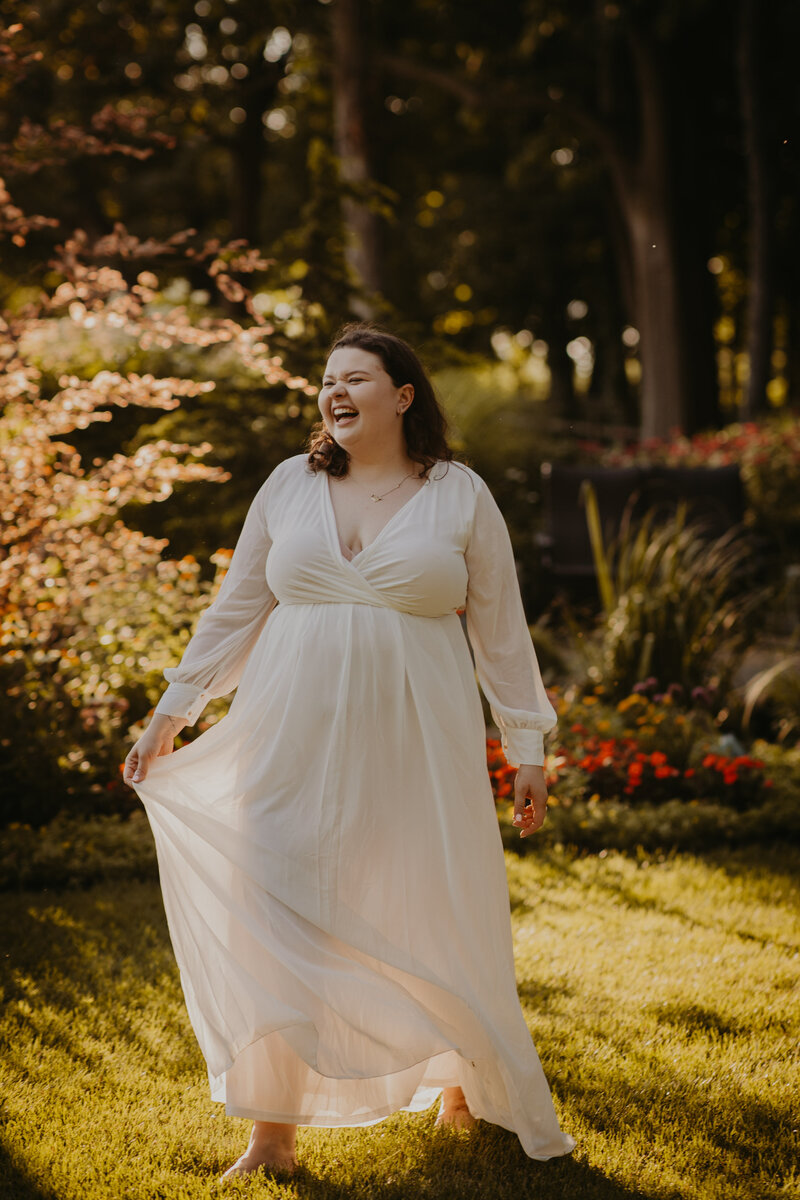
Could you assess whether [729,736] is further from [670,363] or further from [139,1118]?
[670,363]

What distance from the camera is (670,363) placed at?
48.4 ft

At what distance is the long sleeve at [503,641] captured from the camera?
2699mm

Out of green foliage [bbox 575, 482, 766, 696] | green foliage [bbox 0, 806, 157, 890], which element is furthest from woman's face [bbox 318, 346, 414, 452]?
green foliage [bbox 575, 482, 766, 696]

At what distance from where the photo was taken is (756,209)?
→ 14.1 meters

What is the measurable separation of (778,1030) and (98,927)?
2.37 meters

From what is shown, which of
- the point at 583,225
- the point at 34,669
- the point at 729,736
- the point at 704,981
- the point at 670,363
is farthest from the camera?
the point at 583,225

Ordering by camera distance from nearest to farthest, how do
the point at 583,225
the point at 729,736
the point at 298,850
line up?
the point at 298,850 < the point at 729,736 < the point at 583,225

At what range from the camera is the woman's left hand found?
106 inches

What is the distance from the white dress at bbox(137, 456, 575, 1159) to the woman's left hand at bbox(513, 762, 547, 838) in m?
0.03

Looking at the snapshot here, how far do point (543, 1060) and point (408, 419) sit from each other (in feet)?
6.14

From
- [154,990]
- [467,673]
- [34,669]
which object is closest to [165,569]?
[34,669]

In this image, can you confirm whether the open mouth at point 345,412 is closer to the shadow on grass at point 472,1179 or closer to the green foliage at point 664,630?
the shadow on grass at point 472,1179

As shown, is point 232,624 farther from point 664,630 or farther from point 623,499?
point 623,499

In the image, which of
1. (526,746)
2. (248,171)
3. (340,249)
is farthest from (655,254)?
(526,746)
